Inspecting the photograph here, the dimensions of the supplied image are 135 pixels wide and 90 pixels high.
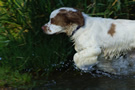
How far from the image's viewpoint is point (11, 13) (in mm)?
4793

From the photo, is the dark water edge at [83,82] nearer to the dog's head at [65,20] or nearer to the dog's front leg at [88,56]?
the dog's front leg at [88,56]

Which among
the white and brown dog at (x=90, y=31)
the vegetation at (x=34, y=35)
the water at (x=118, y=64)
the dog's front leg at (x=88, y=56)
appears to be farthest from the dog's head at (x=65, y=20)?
the water at (x=118, y=64)

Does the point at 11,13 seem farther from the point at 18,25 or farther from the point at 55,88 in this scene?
the point at 55,88

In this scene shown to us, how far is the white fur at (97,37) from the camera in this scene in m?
3.89

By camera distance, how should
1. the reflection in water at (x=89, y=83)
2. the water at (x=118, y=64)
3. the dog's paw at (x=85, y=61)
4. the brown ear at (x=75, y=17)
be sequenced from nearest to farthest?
the reflection in water at (x=89, y=83), the brown ear at (x=75, y=17), the dog's paw at (x=85, y=61), the water at (x=118, y=64)

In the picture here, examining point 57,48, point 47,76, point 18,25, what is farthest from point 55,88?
point 18,25

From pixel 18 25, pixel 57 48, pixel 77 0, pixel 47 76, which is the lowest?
pixel 47 76

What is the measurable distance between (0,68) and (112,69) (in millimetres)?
1681

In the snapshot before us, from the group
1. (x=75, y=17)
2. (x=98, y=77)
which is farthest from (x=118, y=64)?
(x=75, y=17)

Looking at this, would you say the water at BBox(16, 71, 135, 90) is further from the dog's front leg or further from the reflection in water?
the dog's front leg

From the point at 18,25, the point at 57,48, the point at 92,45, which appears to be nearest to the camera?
the point at 92,45

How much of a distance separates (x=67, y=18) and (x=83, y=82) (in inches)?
35.1

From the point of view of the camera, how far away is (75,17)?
3812mm

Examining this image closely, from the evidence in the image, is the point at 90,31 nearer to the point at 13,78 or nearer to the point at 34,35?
the point at 34,35
